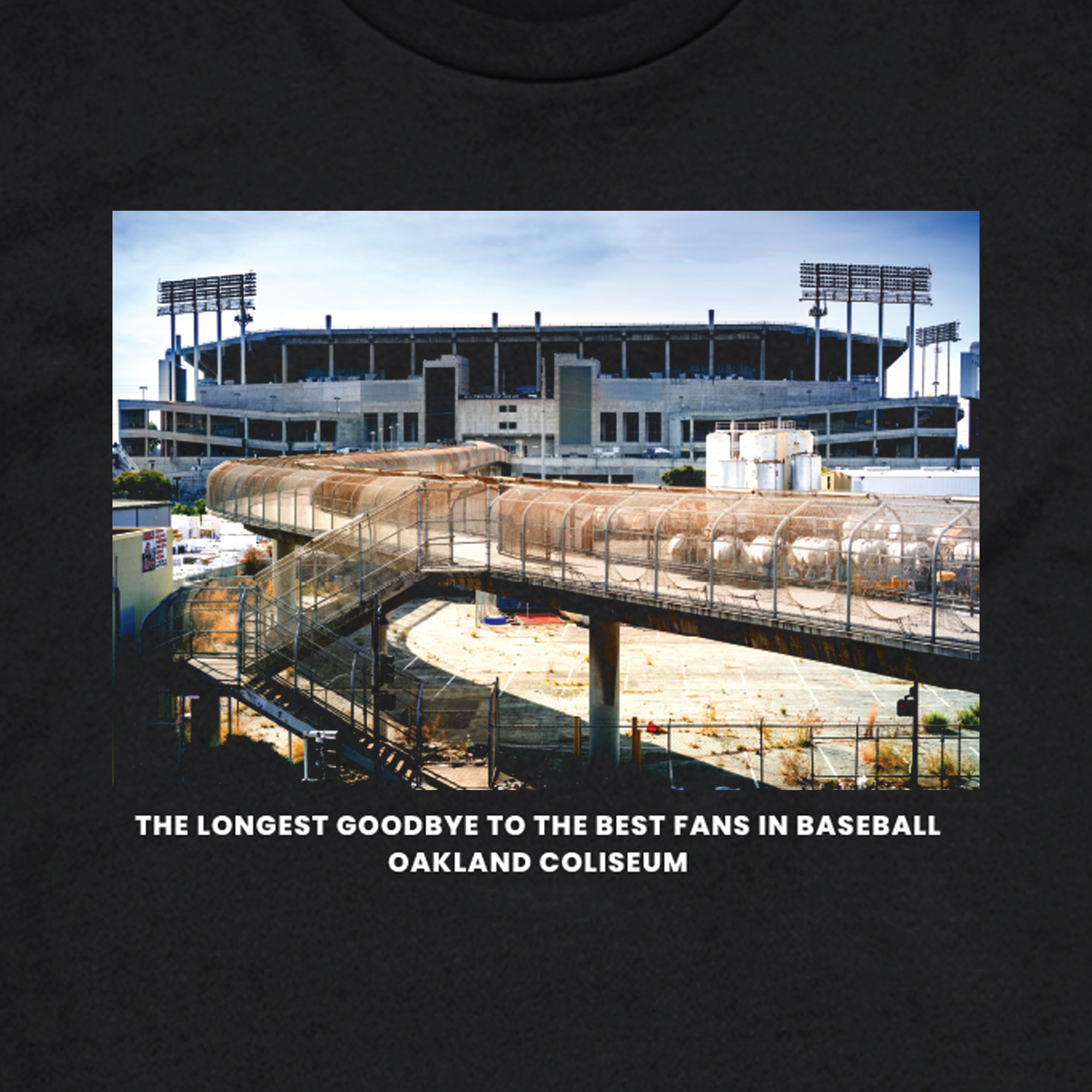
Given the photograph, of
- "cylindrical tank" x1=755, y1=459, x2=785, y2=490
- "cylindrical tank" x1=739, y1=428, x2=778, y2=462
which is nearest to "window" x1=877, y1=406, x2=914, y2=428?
"cylindrical tank" x1=755, y1=459, x2=785, y2=490

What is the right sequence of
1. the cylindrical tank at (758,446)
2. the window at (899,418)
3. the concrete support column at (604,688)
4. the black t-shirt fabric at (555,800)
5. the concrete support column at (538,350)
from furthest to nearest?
1. the cylindrical tank at (758,446)
2. the concrete support column at (538,350)
3. the window at (899,418)
4. the concrete support column at (604,688)
5. the black t-shirt fabric at (555,800)

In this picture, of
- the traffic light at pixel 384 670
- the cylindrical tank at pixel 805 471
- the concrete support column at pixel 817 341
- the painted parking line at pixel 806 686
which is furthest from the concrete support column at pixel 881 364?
the cylindrical tank at pixel 805 471

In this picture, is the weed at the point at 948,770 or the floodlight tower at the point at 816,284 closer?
the weed at the point at 948,770

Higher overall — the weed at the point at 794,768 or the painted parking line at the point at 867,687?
the painted parking line at the point at 867,687

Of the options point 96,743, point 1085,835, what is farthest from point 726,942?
point 96,743

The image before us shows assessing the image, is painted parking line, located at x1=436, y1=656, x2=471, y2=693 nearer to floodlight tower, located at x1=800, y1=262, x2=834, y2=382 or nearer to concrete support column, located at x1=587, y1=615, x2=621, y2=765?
concrete support column, located at x1=587, y1=615, x2=621, y2=765

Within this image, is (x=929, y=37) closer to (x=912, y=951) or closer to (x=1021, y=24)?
(x=1021, y=24)

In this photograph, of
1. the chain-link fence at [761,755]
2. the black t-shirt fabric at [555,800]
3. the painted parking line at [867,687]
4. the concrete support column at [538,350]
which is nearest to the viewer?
the black t-shirt fabric at [555,800]

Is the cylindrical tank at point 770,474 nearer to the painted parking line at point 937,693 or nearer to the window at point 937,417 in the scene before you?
the window at point 937,417

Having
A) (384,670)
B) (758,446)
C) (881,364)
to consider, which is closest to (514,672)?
(384,670)
